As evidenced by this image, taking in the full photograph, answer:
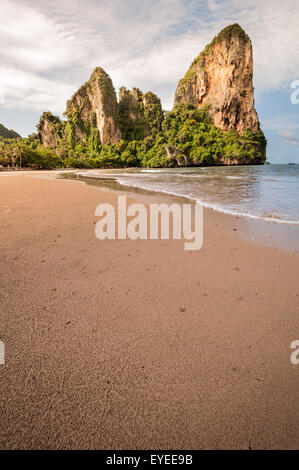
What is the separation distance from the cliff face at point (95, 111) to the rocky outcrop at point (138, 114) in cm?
1043

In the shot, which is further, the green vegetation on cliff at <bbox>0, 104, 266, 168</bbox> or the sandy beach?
the green vegetation on cliff at <bbox>0, 104, 266, 168</bbox>

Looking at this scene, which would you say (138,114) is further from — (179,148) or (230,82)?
(230,82)

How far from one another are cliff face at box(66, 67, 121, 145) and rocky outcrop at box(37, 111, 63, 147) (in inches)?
374

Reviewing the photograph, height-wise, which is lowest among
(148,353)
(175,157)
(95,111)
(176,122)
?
(148,353)

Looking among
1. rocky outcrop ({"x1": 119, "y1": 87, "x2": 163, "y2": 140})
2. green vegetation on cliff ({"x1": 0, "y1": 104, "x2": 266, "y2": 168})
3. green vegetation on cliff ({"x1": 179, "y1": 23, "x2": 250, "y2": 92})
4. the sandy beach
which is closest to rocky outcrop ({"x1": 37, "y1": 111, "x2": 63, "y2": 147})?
green vegetation on cliff ({"x1": 0, "y1": 104, "x2": 266, "y2": 168})

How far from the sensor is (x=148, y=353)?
5.90 ft

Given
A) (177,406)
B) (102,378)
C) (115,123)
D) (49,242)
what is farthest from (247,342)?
(115,123)

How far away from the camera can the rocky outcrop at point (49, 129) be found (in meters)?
137

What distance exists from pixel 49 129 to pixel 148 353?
557 feet

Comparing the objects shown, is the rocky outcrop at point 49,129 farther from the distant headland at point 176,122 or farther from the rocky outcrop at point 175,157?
the rocky outcrop at point 175,157

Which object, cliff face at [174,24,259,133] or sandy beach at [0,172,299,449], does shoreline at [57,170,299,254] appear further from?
cliff face at [174,24,259,133]

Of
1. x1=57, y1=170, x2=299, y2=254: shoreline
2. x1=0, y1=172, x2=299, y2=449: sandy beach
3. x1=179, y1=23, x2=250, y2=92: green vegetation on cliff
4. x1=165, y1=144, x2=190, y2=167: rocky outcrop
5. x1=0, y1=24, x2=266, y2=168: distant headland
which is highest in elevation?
x1=179, y1=23, x2=250, y2=92: green vegetation on cliff

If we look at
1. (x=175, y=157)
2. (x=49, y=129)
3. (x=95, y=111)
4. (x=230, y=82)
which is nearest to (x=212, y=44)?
(x=230, y=82)

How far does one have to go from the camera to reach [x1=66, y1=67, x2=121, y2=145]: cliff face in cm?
11850
